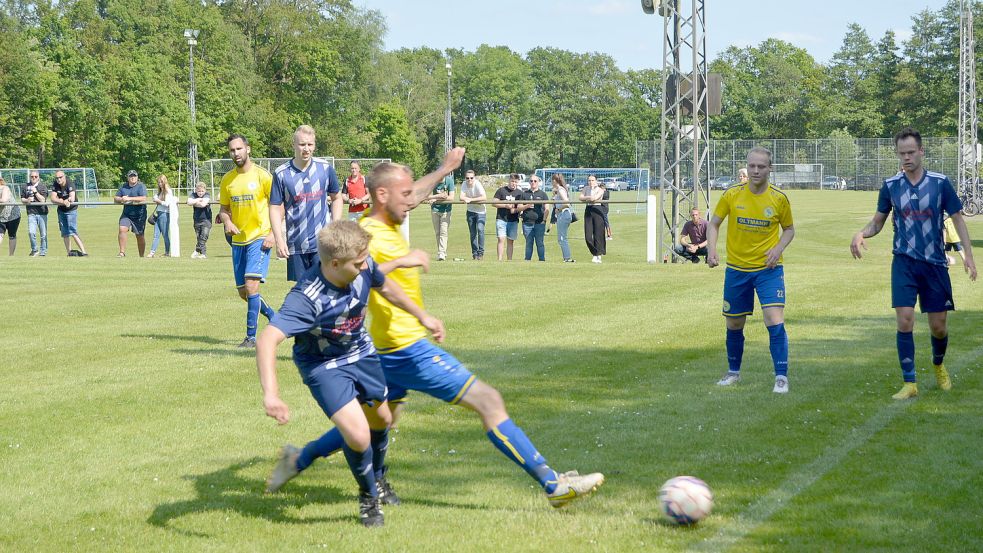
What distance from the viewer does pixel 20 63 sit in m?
63.1

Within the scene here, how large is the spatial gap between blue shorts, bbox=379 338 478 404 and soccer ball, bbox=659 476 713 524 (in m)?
1.09

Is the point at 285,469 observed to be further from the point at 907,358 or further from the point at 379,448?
the point at 907,358

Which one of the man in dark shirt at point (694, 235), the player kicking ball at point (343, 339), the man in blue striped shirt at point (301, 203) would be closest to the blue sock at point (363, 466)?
the player kicking ball at point (343, 339)

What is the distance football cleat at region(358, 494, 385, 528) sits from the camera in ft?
17.0

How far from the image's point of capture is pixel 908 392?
8141mm

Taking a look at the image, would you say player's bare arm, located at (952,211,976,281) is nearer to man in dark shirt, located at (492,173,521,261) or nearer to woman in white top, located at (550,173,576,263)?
woman in white top, located at (550,173,576,263)

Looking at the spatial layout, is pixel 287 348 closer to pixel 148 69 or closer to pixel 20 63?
pixel 20 63

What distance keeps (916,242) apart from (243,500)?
538 cm

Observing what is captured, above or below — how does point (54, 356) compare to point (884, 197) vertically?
below

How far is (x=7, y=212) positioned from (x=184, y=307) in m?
12.2

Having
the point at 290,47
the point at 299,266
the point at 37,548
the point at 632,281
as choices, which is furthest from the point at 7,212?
the point at 290,47

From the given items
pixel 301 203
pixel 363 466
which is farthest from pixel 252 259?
pixel 363 466

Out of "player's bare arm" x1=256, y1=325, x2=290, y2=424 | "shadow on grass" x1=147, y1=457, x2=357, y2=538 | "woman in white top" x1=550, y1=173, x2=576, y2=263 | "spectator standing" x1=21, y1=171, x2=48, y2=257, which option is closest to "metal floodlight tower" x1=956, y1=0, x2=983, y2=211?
"woman in white top" x1=550, y1=173, x2=576, y2=263

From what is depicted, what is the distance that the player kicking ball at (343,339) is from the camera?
4824 mm
